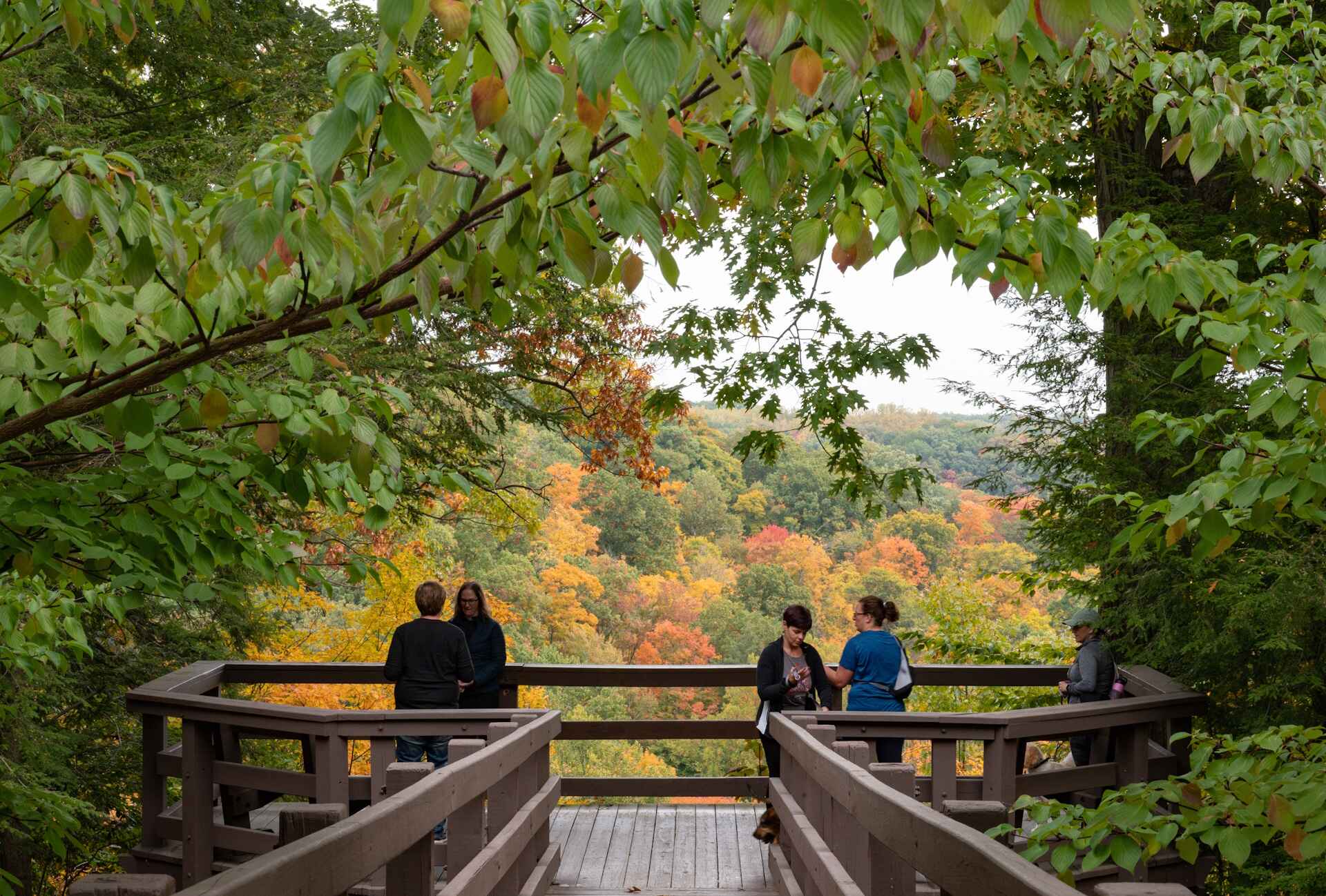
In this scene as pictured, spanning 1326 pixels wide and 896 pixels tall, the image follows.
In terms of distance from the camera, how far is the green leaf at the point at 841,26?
175 cm

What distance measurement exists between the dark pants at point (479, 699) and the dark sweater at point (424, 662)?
72 centimetres

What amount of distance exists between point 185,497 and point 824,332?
31.4 feet

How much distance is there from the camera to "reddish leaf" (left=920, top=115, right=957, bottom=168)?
2.72 m

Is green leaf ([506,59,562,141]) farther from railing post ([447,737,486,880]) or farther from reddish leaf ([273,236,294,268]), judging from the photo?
railing post ([447,737,486,880])

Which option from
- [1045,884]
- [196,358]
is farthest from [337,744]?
[1045,884]

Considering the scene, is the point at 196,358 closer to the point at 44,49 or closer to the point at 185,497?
the point at 185,497

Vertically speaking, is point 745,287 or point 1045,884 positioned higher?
point 745,287

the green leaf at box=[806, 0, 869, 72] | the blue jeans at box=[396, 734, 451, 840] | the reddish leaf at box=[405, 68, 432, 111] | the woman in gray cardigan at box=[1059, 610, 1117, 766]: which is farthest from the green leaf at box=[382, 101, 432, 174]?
the woman in gray cardigan at box=[1059, 610, 1117, 766]

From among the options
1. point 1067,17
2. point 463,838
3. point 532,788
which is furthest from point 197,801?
point 1067,17

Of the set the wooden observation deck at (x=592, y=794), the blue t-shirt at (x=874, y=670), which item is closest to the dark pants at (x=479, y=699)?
the wooden observation deck at (x=592, y=794)

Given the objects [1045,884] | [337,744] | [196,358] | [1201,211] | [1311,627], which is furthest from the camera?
[1201,211]

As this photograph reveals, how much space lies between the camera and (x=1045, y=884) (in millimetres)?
1708

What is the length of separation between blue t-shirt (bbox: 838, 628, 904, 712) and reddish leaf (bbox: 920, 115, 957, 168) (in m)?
4.84

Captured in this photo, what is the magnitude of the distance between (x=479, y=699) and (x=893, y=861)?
15.4ft
